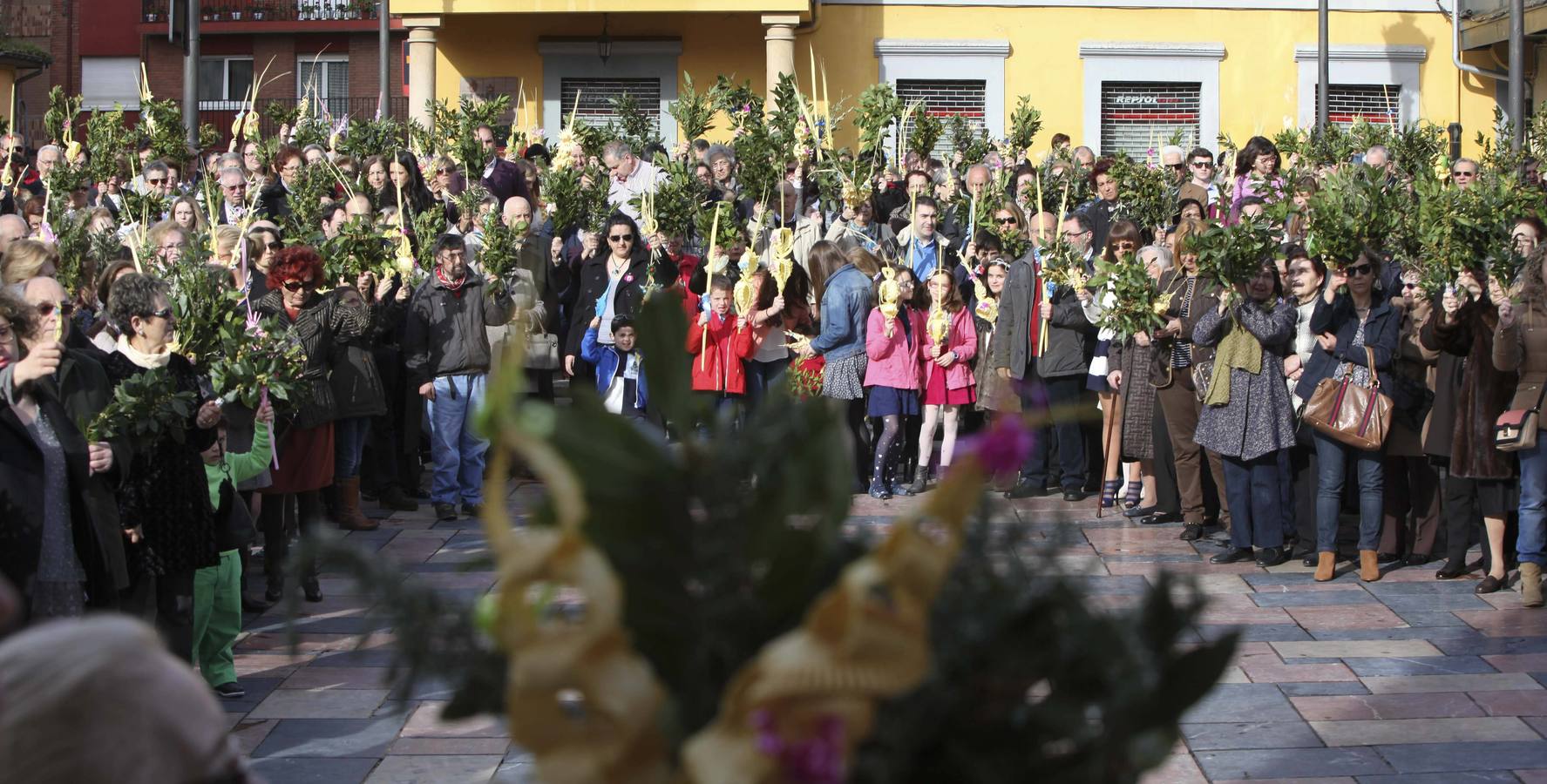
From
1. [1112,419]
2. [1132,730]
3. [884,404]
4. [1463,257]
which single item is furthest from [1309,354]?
[1132,730]

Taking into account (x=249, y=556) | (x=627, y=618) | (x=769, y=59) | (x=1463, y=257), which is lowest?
(x=249, y=556)

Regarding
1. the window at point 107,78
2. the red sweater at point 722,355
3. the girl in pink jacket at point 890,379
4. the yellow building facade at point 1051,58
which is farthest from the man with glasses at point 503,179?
the window at point 107,78

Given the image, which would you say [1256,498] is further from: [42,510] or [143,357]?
[42,510]

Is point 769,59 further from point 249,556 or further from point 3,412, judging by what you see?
point 3,412

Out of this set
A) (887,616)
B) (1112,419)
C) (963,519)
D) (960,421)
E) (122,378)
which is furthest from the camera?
(960,421)

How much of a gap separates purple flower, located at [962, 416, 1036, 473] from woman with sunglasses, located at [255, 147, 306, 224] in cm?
1313

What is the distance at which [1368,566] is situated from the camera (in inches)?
368

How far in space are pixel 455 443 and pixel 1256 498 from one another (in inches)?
189

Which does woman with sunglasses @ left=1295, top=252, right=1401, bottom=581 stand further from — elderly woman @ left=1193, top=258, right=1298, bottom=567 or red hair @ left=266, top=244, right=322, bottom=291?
red hair @ left=266, top=244, right=322, bottom=291

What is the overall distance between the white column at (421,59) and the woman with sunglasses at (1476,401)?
1786cm

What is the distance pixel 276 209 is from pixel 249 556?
221 inches

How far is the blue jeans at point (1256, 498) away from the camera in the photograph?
9555mm

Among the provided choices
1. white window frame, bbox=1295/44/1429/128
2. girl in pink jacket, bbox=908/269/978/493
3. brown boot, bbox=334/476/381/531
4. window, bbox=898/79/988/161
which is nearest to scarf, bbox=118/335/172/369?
brown boot, bbox=334/476/381/531

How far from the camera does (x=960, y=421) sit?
12273 mm
